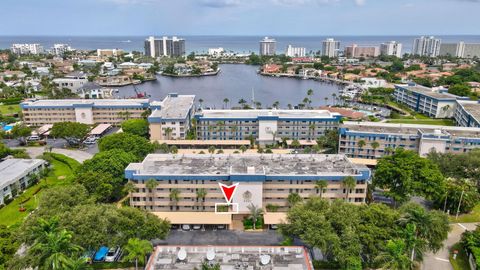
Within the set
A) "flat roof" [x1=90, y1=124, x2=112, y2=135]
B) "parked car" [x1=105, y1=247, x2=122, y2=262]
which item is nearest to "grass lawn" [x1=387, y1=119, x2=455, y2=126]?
"flat roof" [x1=90, y1=124, x2=112, y2=135]

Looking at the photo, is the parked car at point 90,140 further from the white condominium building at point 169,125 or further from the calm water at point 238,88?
the calm water at point 238,88

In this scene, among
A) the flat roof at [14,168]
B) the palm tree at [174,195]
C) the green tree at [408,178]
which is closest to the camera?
the palm tree at [174,195]

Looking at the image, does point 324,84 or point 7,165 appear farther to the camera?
point 324,84

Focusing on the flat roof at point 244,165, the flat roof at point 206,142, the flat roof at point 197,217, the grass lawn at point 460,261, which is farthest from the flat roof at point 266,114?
the grass lawn at point 460,261

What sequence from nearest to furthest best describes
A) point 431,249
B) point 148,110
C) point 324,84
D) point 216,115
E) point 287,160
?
1. point 431,249
2. point 287,160
3. point 216,115
4. point 148,110
5. point 324,84

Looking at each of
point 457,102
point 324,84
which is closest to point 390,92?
point 457,102

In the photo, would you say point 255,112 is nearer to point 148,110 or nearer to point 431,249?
point 148,110

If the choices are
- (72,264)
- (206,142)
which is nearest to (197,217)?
(72,264)

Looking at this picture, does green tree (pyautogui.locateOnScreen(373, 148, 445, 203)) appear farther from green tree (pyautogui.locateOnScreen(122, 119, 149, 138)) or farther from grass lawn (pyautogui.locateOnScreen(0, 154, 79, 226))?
green tree (pyautogui.locateOnScreen(122, 119, 149, 138))
